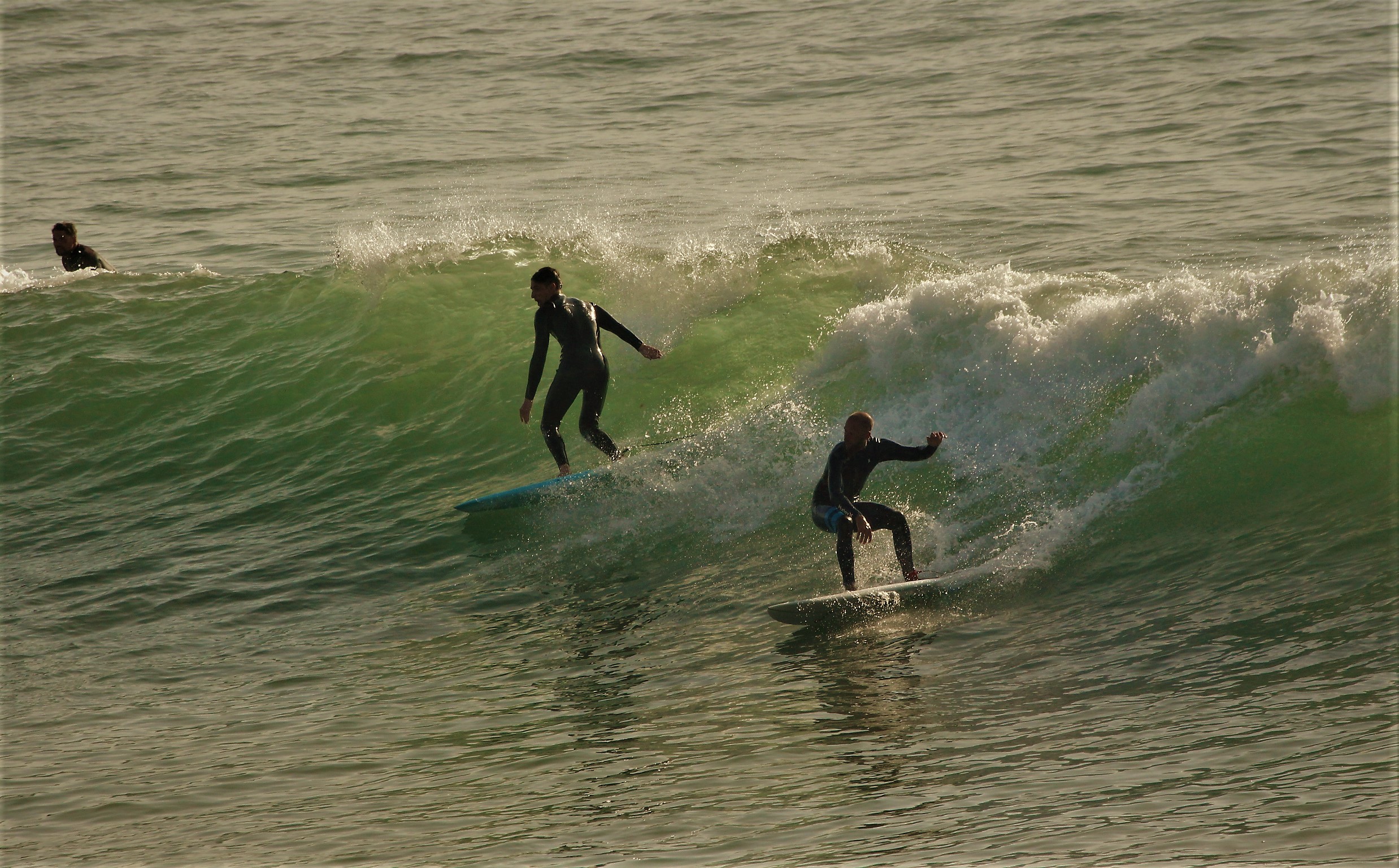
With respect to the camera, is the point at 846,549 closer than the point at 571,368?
Yes

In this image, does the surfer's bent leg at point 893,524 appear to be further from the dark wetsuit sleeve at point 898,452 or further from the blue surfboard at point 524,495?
the blue surfboard at point 524,495

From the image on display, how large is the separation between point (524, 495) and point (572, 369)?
1.05 metres

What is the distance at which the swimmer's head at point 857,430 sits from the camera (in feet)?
24.5

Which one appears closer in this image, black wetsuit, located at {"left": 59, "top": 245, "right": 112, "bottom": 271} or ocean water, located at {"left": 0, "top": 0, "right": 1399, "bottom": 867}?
ocean water, located at {"left": 0, "top": 0, "right": 1399, "bottom": 867}

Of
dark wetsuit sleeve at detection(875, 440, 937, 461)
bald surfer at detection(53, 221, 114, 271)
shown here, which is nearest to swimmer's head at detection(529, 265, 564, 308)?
dark wetsuit sleeve at detection(875, 440, 937, 461)

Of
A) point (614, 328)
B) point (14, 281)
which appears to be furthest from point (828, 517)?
point (14, 281)

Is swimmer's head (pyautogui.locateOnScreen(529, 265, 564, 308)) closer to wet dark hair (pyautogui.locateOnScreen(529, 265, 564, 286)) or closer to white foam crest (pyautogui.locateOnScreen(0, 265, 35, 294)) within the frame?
wet dark hair (pyautogui.locateOnScreen(529, 265, 564, 286))

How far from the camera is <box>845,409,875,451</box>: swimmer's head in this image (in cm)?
747

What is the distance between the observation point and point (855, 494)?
7.90 meters

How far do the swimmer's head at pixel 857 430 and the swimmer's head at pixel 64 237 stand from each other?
1066 centimetres

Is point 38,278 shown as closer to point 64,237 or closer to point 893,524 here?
point 64,237

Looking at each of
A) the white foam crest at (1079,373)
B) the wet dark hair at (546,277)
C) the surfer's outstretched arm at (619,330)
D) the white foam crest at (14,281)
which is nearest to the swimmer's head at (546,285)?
the wet dark hair at (546,277)

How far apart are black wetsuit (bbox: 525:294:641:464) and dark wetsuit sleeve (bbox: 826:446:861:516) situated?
2548mm

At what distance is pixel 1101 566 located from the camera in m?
7.82
